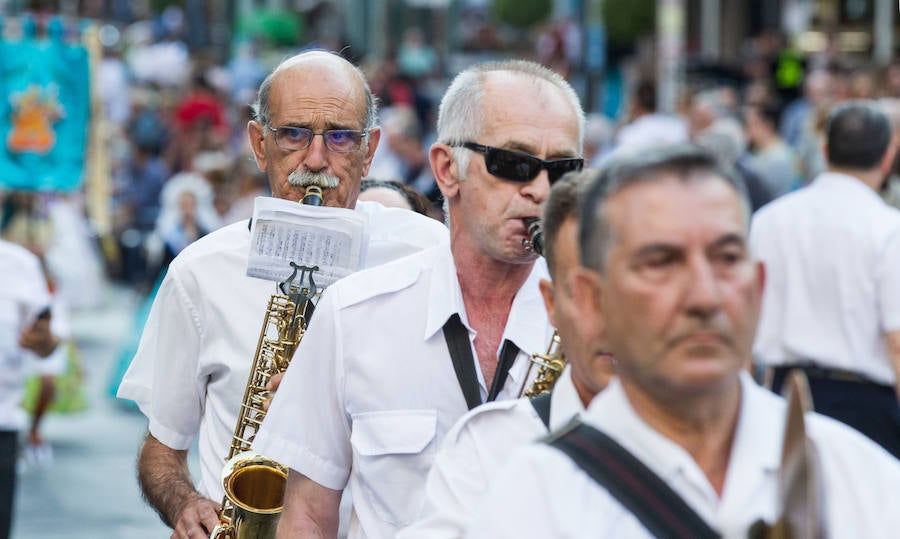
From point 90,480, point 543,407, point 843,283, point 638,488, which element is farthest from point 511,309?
point 90,480

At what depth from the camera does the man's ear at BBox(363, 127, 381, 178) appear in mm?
4340

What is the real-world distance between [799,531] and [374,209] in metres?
2.53

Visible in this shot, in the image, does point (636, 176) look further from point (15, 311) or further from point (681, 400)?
point (15, 311)

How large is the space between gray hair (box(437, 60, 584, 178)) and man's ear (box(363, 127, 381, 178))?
0.65 metres

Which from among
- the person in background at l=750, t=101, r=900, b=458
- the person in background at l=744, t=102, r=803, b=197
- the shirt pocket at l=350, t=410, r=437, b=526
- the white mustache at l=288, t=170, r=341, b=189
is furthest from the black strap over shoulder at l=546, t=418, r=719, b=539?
the person in background at l=744, t=102, r=803, b=197

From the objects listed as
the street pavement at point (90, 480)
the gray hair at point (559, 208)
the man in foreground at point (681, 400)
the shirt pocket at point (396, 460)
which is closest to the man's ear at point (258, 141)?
the shirt pocket at point (396, 460)

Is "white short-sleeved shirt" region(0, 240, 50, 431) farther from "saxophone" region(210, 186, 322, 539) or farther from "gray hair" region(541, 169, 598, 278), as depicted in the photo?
"gray hair" region(541, 169, 598, 278)

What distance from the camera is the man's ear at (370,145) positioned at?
4.34 meters

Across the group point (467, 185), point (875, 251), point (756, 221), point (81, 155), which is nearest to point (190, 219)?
point (81, 155)

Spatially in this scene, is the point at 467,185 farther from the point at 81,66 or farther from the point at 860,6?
the point at 860,6

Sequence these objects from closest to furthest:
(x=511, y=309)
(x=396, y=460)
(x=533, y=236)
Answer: (x=396, y=460)
(x=533, y=236)
(x=511, y=309)

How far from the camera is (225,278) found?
13.9 feet

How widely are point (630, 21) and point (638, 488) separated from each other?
70.6ft

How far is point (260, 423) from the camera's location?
13.0 ft
